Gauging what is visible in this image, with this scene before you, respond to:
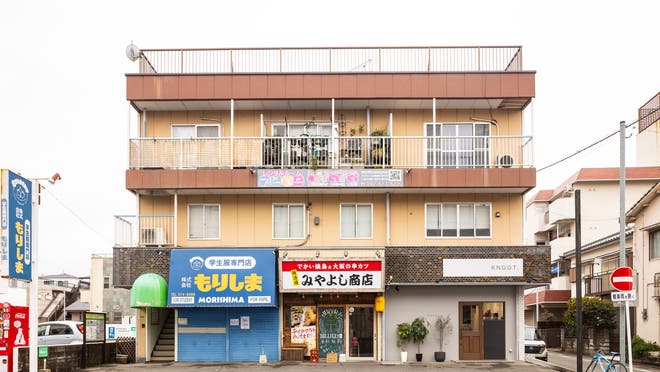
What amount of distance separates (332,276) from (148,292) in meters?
6.27

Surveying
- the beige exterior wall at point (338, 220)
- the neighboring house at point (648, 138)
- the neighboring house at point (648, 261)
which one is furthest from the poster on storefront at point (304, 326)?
the neighboring house at point (648, 138)

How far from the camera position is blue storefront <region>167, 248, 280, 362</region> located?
2594 centimetres

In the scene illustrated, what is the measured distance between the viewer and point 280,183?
87.4 feet

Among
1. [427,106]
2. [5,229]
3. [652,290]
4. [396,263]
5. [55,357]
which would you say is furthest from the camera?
[652,290]

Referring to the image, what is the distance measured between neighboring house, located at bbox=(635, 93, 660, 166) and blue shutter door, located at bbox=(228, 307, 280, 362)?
29140 mm

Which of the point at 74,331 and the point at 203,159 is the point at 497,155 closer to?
the point at 203,159

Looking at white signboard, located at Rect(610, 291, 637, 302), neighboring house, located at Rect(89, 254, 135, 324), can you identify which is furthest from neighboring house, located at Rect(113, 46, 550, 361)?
neighboring house, located at Rect(89, 254, 135, 324)

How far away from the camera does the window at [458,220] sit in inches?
1103

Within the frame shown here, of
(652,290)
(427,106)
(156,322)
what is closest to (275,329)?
(156,322)

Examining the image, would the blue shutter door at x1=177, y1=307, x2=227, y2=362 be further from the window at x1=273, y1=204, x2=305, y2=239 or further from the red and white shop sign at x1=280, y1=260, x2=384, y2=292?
the window at x1=273, y1=204, x2=305, y2=239

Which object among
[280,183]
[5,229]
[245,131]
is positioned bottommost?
[5,229]

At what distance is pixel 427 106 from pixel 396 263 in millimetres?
6173

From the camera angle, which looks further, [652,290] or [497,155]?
[652,290]

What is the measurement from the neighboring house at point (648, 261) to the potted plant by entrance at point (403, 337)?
43.0 feet
